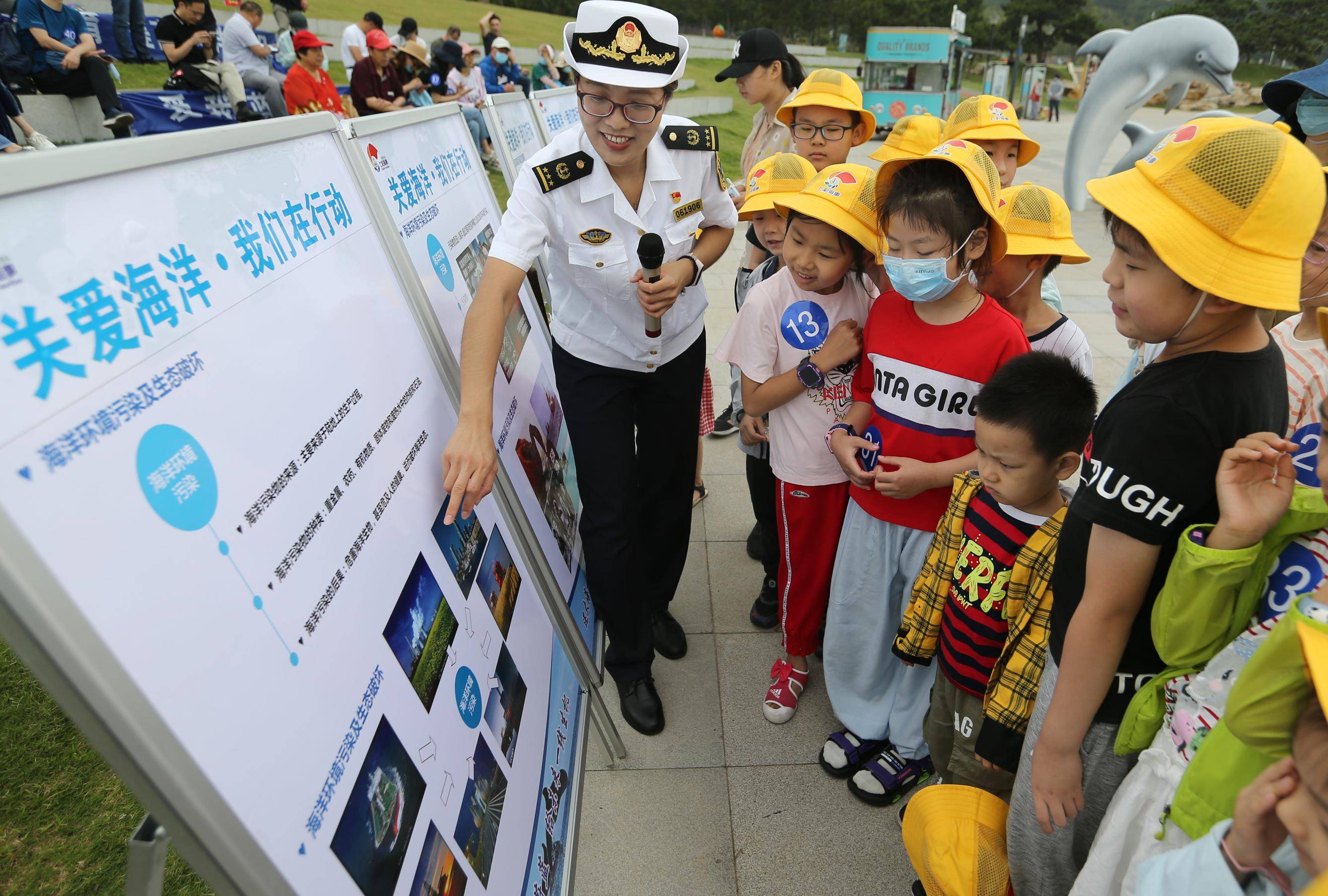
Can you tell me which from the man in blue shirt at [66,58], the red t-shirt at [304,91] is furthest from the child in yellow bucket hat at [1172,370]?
the man in blue shirt at [66,58]

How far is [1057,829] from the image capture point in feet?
4.64

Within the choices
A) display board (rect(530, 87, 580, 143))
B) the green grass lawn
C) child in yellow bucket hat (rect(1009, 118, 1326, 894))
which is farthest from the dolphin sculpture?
the green grass lawn

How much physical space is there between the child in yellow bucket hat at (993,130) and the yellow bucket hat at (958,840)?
2001mm

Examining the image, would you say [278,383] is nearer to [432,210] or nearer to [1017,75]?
[432,210]

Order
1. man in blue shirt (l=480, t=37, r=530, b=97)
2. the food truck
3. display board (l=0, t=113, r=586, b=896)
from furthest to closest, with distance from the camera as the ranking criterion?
the food truck
man in blue shirt (l=480, t=37, r=530, b=97)
display board (l=0, t=113, r=586, b=896)

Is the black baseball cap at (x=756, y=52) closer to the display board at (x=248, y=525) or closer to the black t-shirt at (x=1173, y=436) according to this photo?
the display board at (x=248, y=525)

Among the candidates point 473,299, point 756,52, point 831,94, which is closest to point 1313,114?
point 831,94

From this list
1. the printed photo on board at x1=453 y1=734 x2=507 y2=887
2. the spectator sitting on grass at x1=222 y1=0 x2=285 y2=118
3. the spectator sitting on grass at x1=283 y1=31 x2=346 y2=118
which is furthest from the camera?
the spectator sitting on grass at x1=222 y1=0 x2=285 y2=118

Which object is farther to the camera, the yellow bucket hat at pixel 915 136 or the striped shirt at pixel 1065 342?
the yellow bucket hat at pixel 915 136

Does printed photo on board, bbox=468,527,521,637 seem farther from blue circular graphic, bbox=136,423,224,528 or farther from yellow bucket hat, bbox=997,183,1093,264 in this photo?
yellow bucket hat, bbox=997,183,1093,264

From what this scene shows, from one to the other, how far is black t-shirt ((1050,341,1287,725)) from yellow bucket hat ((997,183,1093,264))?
2.81ft

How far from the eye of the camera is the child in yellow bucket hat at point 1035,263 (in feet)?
6.29

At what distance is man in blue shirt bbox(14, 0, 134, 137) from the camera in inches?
278

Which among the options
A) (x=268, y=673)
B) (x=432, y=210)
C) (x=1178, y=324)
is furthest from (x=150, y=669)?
(x=432, y=210)
